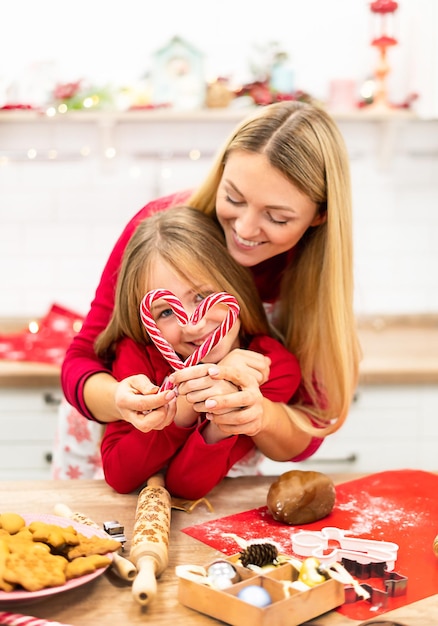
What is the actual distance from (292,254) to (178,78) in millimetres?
1547

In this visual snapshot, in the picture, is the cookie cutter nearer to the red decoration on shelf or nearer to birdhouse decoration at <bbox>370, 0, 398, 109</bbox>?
the red decoration on shelf

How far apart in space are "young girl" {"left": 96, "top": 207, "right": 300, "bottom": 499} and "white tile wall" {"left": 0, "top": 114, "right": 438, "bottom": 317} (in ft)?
5.48

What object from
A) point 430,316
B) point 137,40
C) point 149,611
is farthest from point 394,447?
point 149,611

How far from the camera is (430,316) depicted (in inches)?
141

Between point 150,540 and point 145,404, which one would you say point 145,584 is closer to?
point 150,540

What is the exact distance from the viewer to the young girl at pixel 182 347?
1551mm

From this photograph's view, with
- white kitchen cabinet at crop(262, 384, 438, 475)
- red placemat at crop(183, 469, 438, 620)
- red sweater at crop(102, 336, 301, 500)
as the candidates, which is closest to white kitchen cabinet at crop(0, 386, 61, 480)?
white kitchen cabinet at crop(262, 384, 438, 475)

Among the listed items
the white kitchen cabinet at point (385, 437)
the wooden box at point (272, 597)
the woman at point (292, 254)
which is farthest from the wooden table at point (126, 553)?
the white kitchen cabinet at point (385, 437)

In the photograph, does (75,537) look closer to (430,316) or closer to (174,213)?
(174,213)

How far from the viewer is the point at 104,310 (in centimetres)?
184

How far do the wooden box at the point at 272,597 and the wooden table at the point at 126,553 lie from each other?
0.02 m

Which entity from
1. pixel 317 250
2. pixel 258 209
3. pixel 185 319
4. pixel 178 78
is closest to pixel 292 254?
pixel 317 250

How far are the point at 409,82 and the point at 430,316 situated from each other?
914mm

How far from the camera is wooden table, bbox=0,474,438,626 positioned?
1136mm
